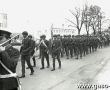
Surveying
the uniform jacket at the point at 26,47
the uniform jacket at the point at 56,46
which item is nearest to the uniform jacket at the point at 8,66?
the uniform jacket at the point at 26,47

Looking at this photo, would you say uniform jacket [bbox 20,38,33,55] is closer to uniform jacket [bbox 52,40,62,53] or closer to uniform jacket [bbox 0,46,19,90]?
uniform jacket [bbox 52,40,62,53]

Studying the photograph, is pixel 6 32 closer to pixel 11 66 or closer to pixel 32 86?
pixel 11 66

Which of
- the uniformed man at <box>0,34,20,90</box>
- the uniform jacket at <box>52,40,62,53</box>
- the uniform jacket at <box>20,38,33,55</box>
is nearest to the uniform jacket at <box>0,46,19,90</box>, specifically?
the uniformed man at <box>0,34,20,90</box>

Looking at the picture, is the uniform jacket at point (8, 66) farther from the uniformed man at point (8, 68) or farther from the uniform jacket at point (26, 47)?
the uniform jacket at point (26, 47)

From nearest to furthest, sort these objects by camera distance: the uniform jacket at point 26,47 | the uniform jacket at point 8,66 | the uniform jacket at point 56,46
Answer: the uniform jacket at point 8,66 → the uniform jacket at point 26,47 → the uniform jacket at point 56,46

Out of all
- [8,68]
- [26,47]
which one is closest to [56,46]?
[26,47]

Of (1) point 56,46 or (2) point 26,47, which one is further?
(1) point 56,46

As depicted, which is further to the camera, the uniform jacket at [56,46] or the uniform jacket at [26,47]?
the uniform jacket at [56,46]

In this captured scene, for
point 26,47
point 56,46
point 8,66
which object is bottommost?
point 56,46

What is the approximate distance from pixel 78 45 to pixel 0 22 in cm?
2174

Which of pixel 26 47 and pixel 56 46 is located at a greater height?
pixel 26 47

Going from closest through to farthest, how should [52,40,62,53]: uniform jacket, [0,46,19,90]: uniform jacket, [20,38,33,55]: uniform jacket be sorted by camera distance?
[0,46,19,90]: uniform jacket, [20,38,33,55]: uniform jacket, [52,40,62,53]: uniform jacket

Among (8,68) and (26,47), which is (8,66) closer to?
(8,68)

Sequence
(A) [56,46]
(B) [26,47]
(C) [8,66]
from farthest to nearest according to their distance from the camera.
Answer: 1. (A) [56,46]
2. (B) [26,47]
3. (C) [8,66]
